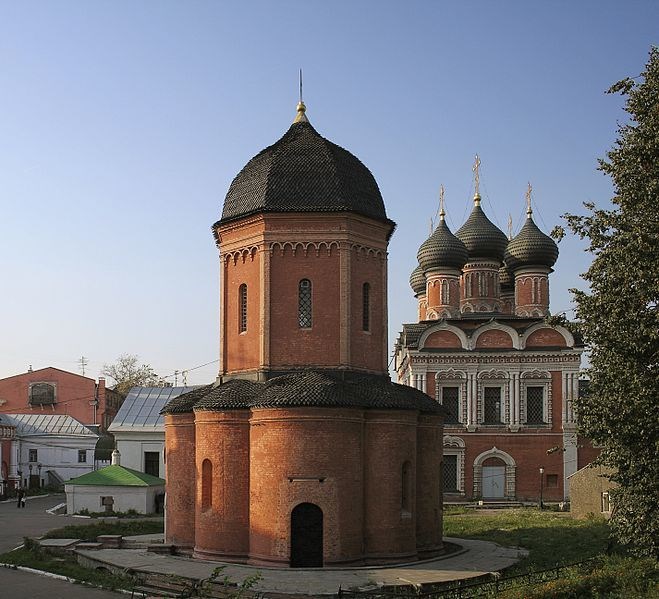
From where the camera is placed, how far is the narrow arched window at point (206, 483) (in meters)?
20.5

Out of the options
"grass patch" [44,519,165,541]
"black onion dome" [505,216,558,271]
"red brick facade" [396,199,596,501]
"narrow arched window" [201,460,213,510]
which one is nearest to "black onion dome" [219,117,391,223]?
"narrow arched window" [201,460,213,510]

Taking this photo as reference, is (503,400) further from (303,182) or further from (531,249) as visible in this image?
(303,182)

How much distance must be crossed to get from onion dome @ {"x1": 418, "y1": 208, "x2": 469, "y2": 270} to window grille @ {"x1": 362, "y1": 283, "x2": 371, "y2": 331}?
20338 millimetres

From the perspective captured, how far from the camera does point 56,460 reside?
168ft

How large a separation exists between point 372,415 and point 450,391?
1890cm

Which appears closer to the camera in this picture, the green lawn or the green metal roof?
the green lawn

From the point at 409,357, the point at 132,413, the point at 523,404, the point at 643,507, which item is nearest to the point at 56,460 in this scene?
the point at 132,413

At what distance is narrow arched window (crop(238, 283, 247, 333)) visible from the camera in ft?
73.5

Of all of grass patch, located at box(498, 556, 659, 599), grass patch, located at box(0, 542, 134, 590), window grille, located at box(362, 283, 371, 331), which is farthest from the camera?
window grille, located at box(362, 283, 371, 331)

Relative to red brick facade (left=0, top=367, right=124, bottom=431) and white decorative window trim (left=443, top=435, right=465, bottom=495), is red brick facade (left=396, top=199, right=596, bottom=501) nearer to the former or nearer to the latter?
white decorative window trim (left=443, top=435, right=465, bottom=495)

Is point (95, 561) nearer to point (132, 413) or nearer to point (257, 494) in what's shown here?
point (257, 494)

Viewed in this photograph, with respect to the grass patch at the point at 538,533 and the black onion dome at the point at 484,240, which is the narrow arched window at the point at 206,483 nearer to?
the grass patch at the point at 538,533

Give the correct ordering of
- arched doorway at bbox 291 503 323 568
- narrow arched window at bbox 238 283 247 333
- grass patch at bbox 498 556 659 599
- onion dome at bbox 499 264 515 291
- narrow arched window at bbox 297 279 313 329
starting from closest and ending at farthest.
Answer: grass patch at bbox 498 556 659 599 → arched doorway at bbox 291 503 323 568 → narrow arched window at bbox 297 279 313 329 → narrow arched window at bbox 238 283 247 333 → onion dome at bbox 499 264 515 291

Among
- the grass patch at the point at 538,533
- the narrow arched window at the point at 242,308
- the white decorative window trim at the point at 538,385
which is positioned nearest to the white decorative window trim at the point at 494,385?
the white decorative window trim at the point at 538,385
